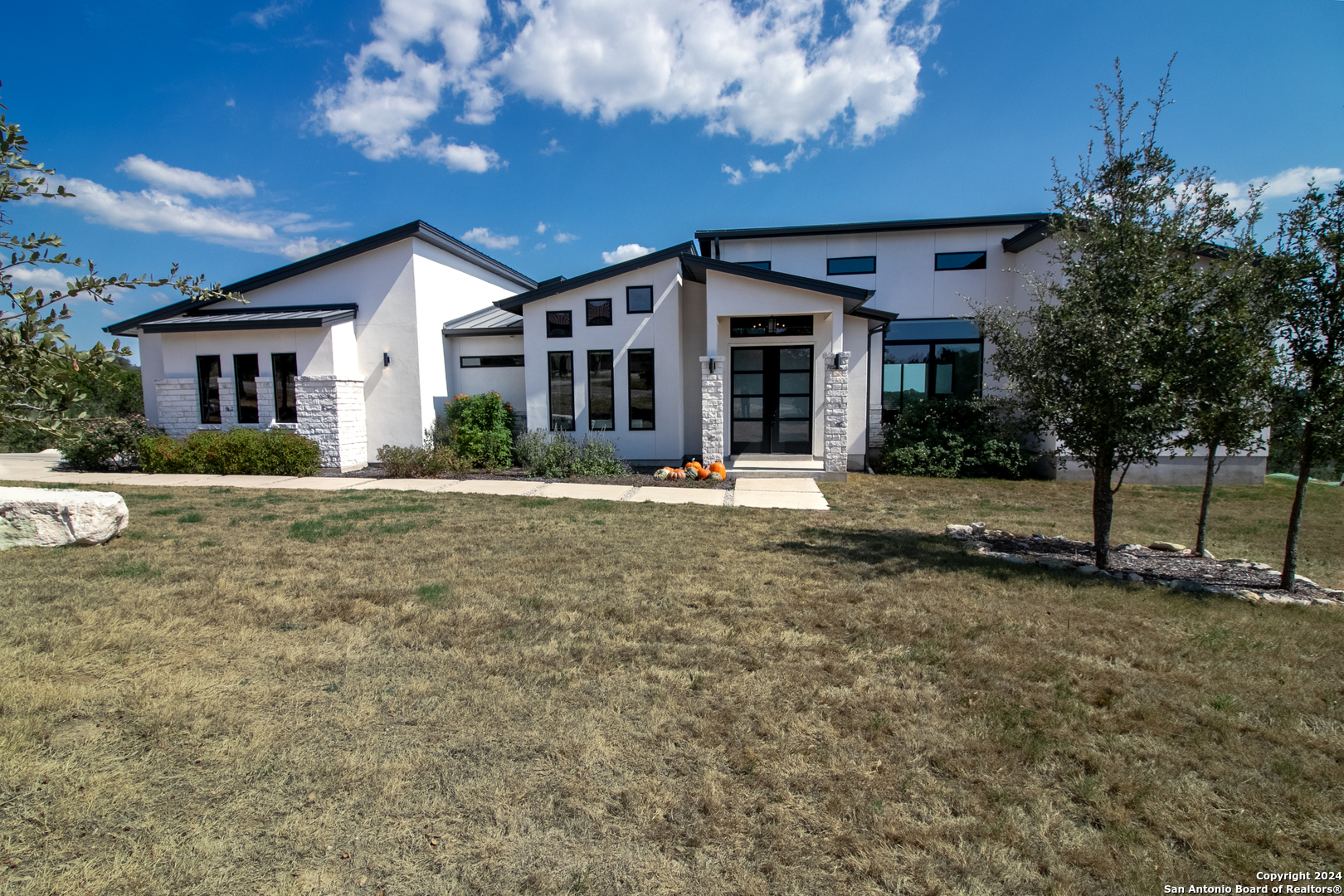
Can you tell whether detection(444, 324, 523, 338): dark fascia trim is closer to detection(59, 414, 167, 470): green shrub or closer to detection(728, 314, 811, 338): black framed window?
detection(728, 314, 811, 338): black framed window

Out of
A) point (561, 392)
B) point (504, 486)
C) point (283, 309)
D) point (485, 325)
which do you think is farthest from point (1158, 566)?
point (283, 309)

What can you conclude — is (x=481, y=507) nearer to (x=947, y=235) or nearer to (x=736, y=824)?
(x=736, y=824)

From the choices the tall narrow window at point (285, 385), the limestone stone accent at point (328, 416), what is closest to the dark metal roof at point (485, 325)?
the limestone stone accent at point (328, 416)

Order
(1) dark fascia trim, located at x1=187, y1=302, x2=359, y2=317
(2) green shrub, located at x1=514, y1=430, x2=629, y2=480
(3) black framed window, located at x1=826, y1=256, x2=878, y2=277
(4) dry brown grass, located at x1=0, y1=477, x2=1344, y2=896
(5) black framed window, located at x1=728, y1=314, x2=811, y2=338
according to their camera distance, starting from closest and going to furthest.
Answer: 1. (4) dry brown grass, located at x1=0, y1=477, x2=1344, y2=896
2. (2) green shrub, located at x1=514, y1=430, x2=629, y2=480
3. (5) black framed window, located at x1=728, y1=314, x2=811, y2=338
4. (1) dark fascia trim, located at x1=187, y1=302, x2=359, y2=317
5. (3) black framed window, located at x1=826, y1=256, x2=878, y2=277

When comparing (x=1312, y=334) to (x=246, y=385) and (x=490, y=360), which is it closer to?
(x=490, y=360)

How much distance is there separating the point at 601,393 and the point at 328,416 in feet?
20.0

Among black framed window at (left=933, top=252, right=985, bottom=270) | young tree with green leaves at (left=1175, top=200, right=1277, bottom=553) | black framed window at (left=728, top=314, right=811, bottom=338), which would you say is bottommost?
young tree with green leaves at (left=1175, top=200, right=1277, bottom=553)

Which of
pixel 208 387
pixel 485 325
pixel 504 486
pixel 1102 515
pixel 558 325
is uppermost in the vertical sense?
pixel 485 325

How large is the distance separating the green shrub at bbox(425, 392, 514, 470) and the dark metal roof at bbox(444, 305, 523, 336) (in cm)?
170

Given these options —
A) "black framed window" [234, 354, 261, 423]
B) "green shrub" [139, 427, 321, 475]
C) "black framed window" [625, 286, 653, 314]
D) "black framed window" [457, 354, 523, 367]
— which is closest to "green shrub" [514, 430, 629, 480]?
"black framed window" [457, 354, 523, 367]

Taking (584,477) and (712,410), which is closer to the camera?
(584,477)

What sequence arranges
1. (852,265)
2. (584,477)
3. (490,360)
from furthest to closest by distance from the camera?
(852,265), (490,360), (584,477)

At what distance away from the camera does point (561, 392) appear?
48.1 ft

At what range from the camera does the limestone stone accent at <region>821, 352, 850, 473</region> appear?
13.2 m
